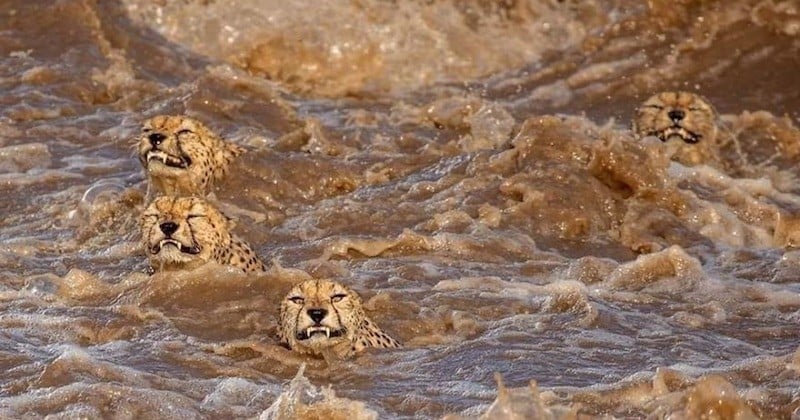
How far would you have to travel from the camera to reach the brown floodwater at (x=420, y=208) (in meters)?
8.70

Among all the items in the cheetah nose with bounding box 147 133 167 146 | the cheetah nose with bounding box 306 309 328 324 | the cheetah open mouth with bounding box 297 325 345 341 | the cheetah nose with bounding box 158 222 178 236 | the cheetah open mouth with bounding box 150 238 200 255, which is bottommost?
the cheetah open mouth with bounding box 297 325 345 341

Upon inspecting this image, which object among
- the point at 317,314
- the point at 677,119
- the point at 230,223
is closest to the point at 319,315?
the point at 317,314

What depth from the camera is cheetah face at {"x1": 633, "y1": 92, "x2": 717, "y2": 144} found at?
13.7 m

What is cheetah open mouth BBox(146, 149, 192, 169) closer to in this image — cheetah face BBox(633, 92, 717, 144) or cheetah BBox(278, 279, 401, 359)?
cheetah BBox(278, 279, 401, 359)

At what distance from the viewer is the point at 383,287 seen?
10.5 meters

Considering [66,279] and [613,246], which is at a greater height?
[613,246]

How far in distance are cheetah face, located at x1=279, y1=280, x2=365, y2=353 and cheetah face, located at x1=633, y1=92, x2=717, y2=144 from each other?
15.3 feet

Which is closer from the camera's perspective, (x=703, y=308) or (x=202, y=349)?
(x=202, y=349)

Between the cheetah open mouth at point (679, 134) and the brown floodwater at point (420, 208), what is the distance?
0.37 m

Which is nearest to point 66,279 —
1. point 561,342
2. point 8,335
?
point 8,335

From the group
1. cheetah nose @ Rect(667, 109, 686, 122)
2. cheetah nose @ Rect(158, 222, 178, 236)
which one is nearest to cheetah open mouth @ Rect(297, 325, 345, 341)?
cheetah nose @ Rect(158, 222, 178, 236)

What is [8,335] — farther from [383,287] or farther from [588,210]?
[588,210]

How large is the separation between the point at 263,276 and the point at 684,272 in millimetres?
2397

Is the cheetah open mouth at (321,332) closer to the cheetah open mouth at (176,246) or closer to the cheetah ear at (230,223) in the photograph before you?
the cheetah open mouth at (176,246)
